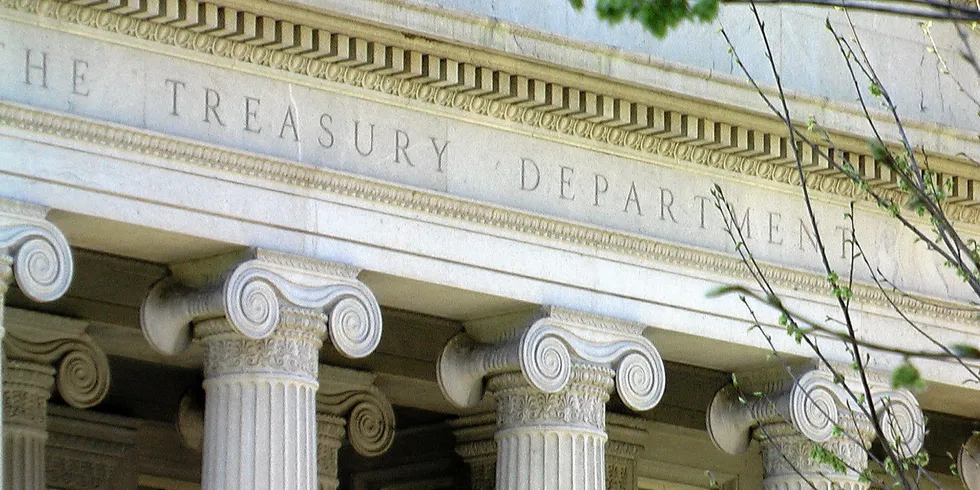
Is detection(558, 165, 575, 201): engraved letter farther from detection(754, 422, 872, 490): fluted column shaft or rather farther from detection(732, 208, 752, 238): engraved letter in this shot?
detection(754, 422, 872, 490): fluted column shaft

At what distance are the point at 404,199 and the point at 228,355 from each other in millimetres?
2693

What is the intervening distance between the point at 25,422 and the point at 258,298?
5216 mm

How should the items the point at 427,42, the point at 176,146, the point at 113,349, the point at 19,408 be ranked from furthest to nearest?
the point at 113,349, the point at 19,408, the point at 427,42, the point at 176,146

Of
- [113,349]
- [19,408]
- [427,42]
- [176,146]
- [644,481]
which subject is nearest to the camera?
[176,146]

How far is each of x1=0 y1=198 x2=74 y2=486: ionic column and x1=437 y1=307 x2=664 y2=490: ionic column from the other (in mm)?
5958

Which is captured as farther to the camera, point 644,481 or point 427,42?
point 644,481

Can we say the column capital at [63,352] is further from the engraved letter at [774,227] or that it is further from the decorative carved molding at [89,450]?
the engraved letter at [774,227]

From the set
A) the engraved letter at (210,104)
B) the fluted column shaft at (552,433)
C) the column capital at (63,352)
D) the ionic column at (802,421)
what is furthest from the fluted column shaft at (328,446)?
the engraved letter at (210,104)

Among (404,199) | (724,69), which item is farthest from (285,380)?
(724,69)

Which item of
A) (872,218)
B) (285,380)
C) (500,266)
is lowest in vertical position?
(285,380)

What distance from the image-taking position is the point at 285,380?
78.0ft

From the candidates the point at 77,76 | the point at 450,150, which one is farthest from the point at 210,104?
the point at 450,150

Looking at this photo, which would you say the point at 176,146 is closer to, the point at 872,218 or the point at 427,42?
the point at 427,42

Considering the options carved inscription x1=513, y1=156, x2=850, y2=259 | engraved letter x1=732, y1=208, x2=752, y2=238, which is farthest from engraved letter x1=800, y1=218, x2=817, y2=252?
engraved letter x1=732, y1=208, x2=752, y2=238
